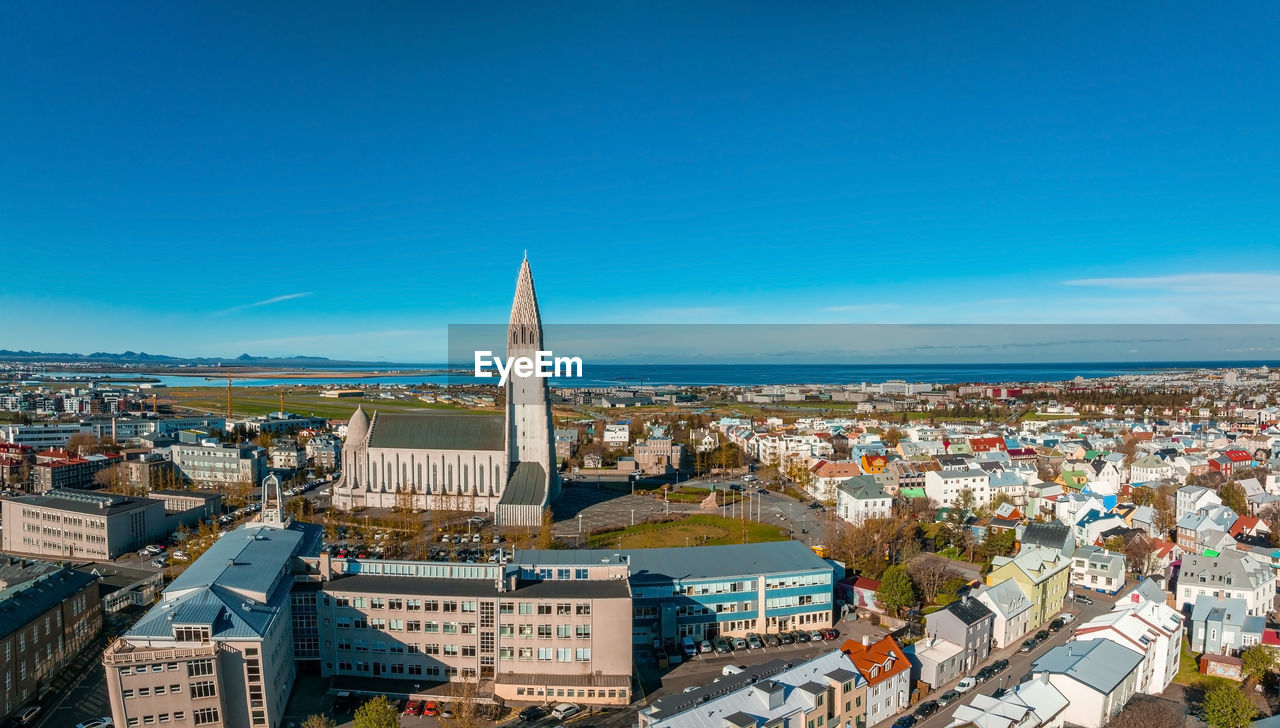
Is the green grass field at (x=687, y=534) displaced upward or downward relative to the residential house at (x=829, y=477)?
downward

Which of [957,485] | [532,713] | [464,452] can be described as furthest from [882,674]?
[464,452]

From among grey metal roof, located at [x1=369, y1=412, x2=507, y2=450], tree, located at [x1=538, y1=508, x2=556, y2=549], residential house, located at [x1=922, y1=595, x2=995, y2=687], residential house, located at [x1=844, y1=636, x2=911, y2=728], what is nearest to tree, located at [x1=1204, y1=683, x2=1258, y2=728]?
residential house, located at [x1=922, y1=595, x2=995, y2=687]

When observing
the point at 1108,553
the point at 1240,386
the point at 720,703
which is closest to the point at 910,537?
the point at 1108,553

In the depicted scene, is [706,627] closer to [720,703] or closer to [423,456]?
[720,703]

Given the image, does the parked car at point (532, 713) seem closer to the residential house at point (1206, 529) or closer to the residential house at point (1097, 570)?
the residential house at point (1097, 570)

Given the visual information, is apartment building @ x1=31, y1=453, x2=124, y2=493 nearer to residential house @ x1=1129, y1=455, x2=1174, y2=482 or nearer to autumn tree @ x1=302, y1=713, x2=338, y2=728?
autumn tree @ x1=302, y1=713, x2=338, y2=728

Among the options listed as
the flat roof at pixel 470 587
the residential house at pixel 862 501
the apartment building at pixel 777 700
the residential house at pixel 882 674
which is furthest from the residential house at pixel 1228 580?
the flat roof at pixel 470 587

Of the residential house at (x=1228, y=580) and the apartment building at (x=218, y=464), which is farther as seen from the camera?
the apartment building at (x=218, y=464)
